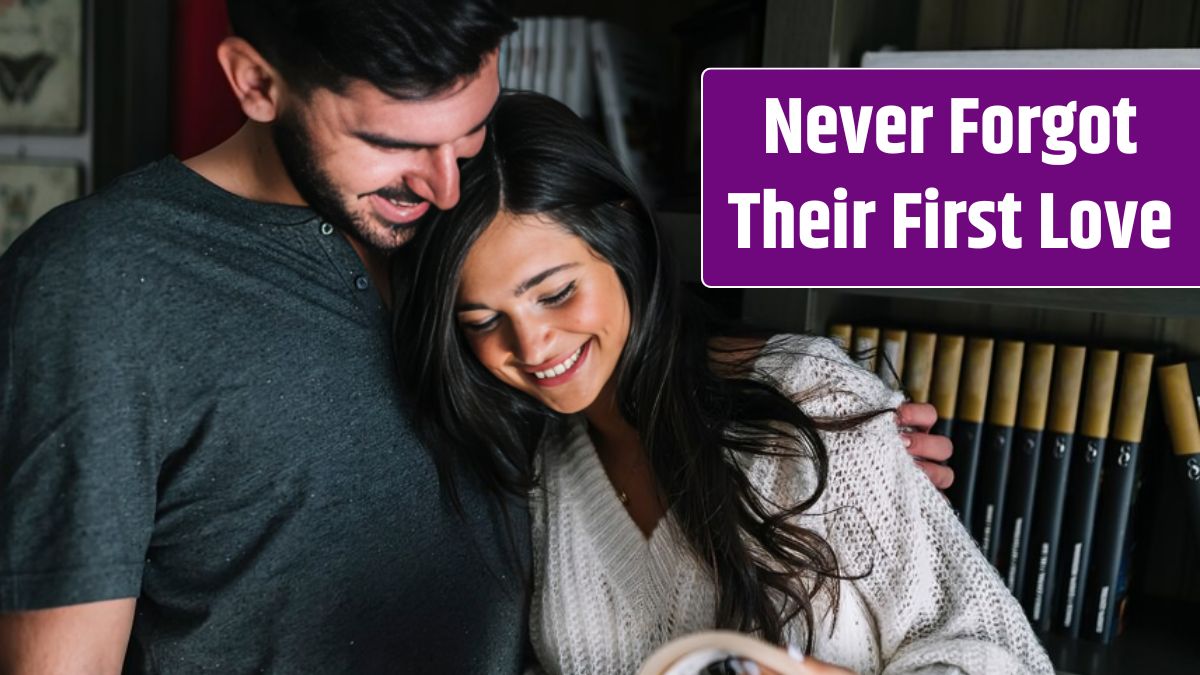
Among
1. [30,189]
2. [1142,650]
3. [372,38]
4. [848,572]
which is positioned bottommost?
[1142,650]

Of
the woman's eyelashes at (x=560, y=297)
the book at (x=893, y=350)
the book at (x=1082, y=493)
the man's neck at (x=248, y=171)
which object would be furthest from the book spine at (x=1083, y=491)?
the man's neck at (x=248, y=171)

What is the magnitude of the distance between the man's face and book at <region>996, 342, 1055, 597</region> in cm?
73

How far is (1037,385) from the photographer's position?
125 cm

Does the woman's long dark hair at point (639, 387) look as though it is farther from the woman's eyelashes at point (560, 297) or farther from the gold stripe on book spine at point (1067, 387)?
the gold stripe on book spine at point (1067, 387)

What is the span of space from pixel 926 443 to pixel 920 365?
176 millimetres

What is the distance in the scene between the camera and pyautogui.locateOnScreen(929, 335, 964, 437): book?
129 centimetres

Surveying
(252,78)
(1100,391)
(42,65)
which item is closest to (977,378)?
(1100,391)

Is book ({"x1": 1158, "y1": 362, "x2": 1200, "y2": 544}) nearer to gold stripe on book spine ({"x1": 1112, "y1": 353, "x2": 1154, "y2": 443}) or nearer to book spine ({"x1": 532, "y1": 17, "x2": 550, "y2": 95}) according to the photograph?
gold stripe on book spine ({"x1": 1112, "y1": 353, "x2": 1154, "y2": 443})

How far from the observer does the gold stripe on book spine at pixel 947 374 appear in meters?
1.29

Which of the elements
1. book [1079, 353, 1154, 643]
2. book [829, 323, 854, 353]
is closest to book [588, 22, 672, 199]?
book [829, 323, 854, 353]

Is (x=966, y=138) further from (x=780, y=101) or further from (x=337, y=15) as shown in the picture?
(x=337, y=15)

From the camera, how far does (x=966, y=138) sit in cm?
117

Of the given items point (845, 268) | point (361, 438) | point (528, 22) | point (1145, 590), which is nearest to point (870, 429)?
point (845, 268)

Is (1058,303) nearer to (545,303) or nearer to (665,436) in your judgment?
(665,436)
